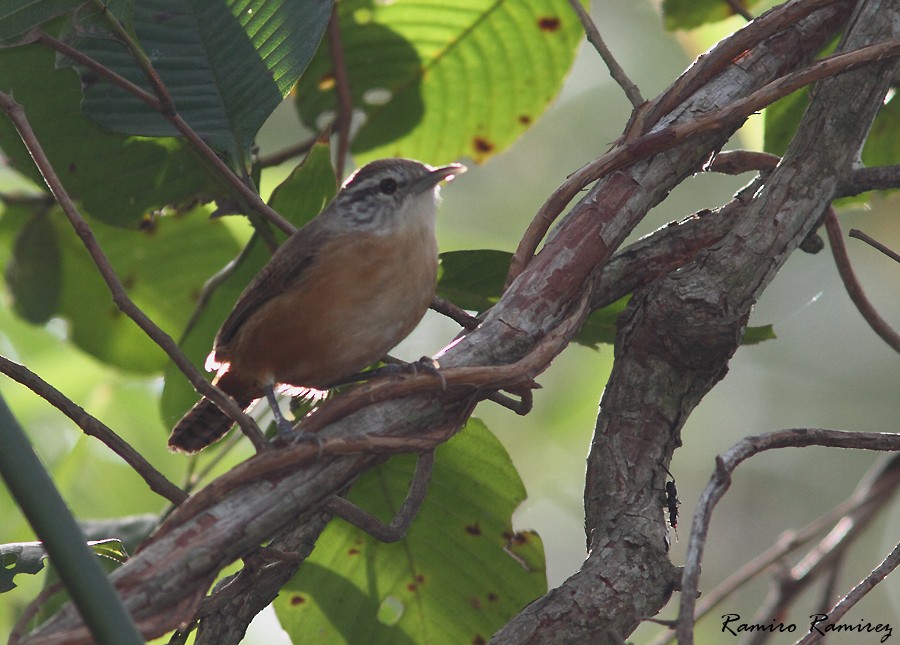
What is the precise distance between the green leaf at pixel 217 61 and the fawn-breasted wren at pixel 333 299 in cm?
35

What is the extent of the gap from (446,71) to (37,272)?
5.66ft

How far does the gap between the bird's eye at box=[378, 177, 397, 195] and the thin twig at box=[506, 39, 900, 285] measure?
0.98 meters

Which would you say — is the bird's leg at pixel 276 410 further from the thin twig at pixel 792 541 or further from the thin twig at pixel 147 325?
the thin twig at pixel 792 541

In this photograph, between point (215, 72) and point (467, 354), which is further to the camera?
point (215, 72)

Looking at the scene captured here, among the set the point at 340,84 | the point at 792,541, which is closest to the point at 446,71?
the point at 340,84

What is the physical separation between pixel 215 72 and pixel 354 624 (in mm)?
1598

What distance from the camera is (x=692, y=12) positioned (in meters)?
3.51

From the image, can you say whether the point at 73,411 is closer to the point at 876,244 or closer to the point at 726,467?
the point at 726,467

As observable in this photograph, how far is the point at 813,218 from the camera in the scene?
2.21 m

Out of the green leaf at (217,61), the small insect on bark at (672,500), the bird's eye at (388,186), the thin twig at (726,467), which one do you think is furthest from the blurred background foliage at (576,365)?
the thin twig at (726,467)

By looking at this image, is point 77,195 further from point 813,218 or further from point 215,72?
point 813,218

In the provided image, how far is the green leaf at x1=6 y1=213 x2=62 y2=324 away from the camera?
3764 millimetres

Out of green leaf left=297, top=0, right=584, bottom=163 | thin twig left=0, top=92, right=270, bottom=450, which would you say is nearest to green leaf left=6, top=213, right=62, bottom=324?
green leaf left=297, top=0, right=584, bottom=163

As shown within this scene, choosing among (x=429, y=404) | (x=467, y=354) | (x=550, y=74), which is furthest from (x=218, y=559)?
(x=550, y=74)
